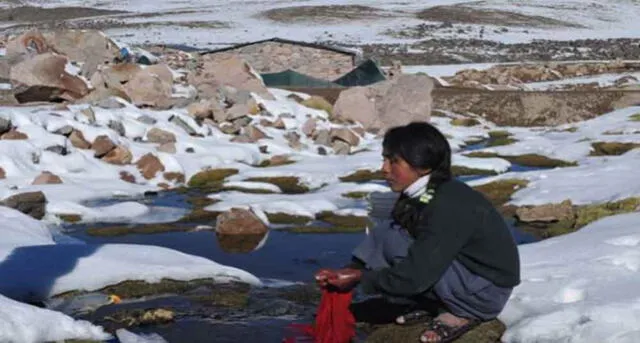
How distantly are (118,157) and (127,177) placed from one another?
0.66 m

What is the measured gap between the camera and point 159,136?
56.4 feet

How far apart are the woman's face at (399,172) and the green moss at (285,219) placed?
6.67 metres

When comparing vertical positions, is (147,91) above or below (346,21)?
above

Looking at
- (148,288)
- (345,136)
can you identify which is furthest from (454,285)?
(345,136)

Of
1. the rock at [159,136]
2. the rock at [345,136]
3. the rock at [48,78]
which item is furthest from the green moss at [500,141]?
the rock at [48,78]

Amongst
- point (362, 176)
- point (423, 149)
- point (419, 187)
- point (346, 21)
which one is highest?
point (423, 149)

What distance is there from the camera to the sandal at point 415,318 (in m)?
5.74

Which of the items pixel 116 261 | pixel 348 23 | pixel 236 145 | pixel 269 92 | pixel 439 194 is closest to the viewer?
pixel 439 194

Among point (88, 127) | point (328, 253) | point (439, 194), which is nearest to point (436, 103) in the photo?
point (88, 127)

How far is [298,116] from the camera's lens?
69.2 ft

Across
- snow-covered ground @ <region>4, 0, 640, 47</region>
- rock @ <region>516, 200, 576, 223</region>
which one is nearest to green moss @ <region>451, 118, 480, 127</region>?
rock @ <region>516, 200, 576, 223</region>

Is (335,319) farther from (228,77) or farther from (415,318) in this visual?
(228,77)

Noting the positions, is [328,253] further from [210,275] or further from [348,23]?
[348,23]

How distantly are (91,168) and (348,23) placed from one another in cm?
7251
